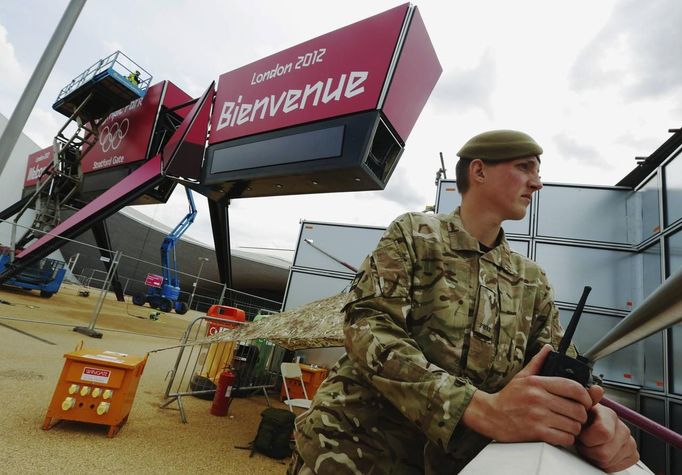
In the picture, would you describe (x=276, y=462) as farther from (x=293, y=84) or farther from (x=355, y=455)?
(x=293, y=84)

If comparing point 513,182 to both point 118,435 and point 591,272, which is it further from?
point 591,272

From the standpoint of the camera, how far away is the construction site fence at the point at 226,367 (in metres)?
5.71

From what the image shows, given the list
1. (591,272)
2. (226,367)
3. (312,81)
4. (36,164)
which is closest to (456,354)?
(226,367)

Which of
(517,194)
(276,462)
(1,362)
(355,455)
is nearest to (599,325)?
(276,462)

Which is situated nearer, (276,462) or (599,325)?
(276,462)

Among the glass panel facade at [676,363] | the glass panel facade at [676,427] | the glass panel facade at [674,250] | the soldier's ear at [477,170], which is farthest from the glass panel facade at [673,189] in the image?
the soldier's ear at [477,170]

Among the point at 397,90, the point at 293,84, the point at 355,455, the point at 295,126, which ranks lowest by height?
the point at 355,455

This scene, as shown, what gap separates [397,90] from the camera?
6348 millimetres

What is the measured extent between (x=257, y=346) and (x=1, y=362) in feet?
12.3

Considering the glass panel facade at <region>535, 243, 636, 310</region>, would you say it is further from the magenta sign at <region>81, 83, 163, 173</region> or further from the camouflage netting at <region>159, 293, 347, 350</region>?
the magenta sign at <region>81, 83, 163, 173</region>

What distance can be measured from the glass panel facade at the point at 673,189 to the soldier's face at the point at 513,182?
4.55 metres

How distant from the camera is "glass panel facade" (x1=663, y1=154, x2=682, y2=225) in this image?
4.29 meters

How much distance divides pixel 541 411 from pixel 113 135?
1665 centimetres

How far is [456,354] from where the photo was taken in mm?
1011
